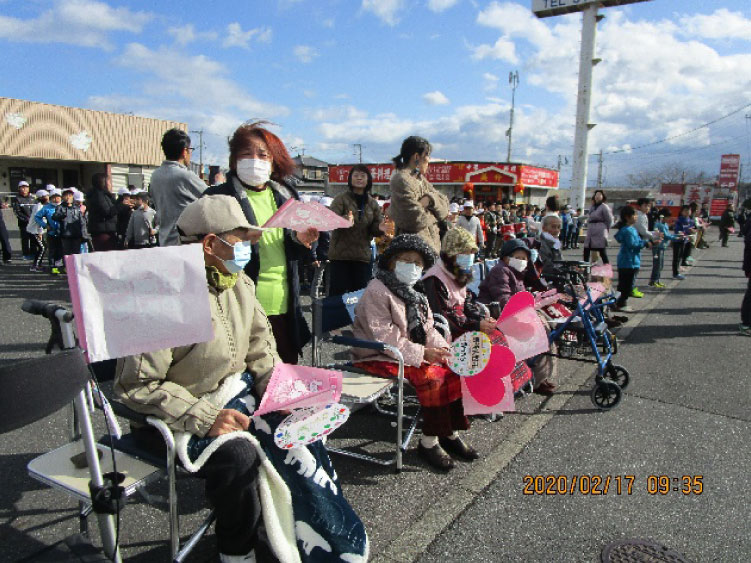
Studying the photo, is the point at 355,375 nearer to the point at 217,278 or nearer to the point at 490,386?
the point at 490,386

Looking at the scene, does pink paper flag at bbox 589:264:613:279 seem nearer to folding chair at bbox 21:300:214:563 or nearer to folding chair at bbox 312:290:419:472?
folding chair at bbox 312:290:419:472

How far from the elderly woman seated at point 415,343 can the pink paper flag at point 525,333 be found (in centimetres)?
50

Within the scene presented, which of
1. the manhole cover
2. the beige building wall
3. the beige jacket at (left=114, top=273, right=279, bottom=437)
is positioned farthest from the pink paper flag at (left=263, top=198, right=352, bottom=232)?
the beige building wall

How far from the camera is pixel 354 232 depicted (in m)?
4.80

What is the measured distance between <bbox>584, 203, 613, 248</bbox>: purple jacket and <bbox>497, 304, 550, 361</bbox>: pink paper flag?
6046 millimetres

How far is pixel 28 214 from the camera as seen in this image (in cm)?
1167

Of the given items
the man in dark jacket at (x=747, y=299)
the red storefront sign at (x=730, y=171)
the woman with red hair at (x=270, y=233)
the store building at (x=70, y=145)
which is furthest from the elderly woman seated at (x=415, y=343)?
the red storefront sign at (x=730, y=171)

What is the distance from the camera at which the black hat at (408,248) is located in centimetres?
329

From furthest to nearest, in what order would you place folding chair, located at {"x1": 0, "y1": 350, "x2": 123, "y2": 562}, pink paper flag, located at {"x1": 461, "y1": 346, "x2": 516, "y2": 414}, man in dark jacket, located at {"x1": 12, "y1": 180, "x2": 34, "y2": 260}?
man in dark jacket, located at {"x1": 12, "y1": 180, "x2": 34, "y2": 260}
pink paper flag, located at {"x1": 461, "y1": 346, "x2": 516, "y2": 414}
folding chair, located at {"x1": 0, "y1": 350, "x2": 123, "y2": 562}

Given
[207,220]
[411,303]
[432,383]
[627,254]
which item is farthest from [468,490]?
[627,254]

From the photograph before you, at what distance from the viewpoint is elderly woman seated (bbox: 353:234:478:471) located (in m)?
3.07

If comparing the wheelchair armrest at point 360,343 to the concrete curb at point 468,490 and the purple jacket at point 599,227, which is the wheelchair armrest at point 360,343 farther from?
the purple jacket at point 599,227

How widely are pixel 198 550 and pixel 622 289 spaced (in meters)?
7.40

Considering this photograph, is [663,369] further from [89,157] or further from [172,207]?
[89,157]
